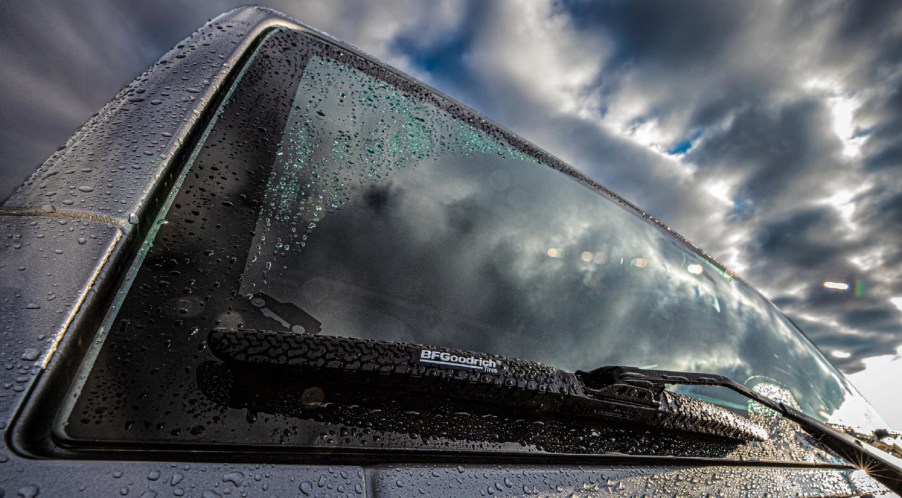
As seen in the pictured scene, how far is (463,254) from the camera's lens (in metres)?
Result: 1.13

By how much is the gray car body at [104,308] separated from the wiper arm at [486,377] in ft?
0.36

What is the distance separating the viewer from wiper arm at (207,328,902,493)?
0.64 meters

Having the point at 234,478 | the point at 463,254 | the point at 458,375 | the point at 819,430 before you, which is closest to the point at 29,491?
the point at 234,478

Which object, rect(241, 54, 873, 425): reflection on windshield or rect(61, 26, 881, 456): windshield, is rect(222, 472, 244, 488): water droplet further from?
rect(241, 54, 873, 425): reflection on windshield

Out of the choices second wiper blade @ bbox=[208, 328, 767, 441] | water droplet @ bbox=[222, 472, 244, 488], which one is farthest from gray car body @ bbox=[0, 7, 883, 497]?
second wiper blade @ bbox=[208, 328, 767, 441]

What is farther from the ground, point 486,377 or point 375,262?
point 375,262

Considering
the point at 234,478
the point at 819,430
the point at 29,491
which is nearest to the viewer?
the point at 29,491

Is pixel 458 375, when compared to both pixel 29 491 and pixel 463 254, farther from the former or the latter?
pixel 29 491

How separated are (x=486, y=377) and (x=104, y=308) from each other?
623mm

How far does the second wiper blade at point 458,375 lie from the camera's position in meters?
0.64

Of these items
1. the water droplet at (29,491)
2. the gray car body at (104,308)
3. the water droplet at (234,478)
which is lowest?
the water droplet at (29,491)

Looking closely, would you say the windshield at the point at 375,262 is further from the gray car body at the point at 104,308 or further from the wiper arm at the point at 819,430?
the wiper arm at the point at 819,430

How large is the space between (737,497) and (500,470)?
0.69m

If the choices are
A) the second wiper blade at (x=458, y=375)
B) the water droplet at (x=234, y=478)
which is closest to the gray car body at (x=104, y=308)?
the water droplet at (x=234, y=478)
